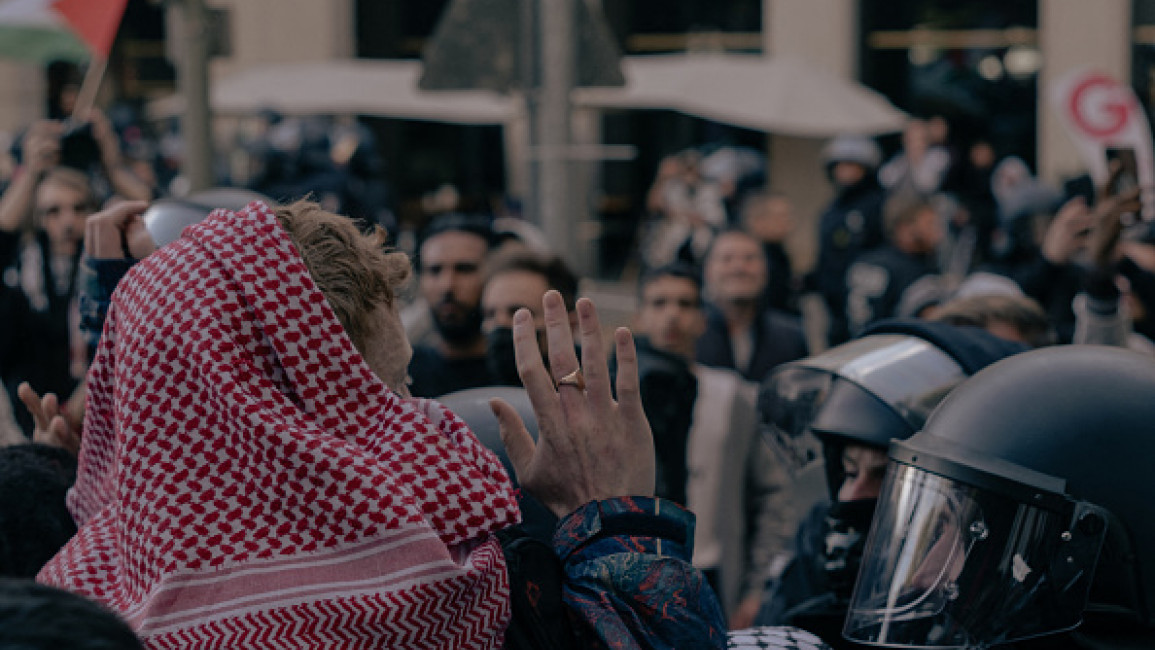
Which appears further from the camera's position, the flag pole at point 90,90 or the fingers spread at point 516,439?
the flag pole at point 90,90

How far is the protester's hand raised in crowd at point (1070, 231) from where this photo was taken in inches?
202

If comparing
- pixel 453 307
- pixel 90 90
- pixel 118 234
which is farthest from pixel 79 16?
pixel 118 234

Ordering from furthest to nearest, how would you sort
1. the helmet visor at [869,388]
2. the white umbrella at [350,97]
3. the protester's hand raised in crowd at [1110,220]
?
the white umbrella at [350,97]
the protester's hand raised in crowd at [1110,220]
the helmet visor at [869,388]

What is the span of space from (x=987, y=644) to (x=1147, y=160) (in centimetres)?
460

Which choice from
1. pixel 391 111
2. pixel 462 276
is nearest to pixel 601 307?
pixel 391 111

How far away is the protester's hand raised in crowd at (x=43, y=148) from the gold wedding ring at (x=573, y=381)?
4.17 m

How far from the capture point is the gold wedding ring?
6.39ft

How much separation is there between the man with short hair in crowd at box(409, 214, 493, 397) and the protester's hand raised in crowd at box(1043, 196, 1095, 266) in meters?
2.05

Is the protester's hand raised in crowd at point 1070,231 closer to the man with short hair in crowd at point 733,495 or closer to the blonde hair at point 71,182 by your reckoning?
the man with short hair in crowd at point 733,495

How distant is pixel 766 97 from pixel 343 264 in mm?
12431

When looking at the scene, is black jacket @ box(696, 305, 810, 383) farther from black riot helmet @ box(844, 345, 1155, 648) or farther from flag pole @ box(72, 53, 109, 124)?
black riot helmet @ box(844, 345, 1155, 648)

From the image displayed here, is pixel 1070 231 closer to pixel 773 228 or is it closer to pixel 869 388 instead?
pixel 869 388

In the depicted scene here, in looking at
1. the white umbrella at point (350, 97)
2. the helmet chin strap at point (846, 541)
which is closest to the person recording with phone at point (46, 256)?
the helmet chin strap at point (846, 541)

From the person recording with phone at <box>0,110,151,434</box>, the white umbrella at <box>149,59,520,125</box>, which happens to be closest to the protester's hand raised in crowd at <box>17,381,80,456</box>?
the person recording with phone at <box>0,110,151,434</box>
